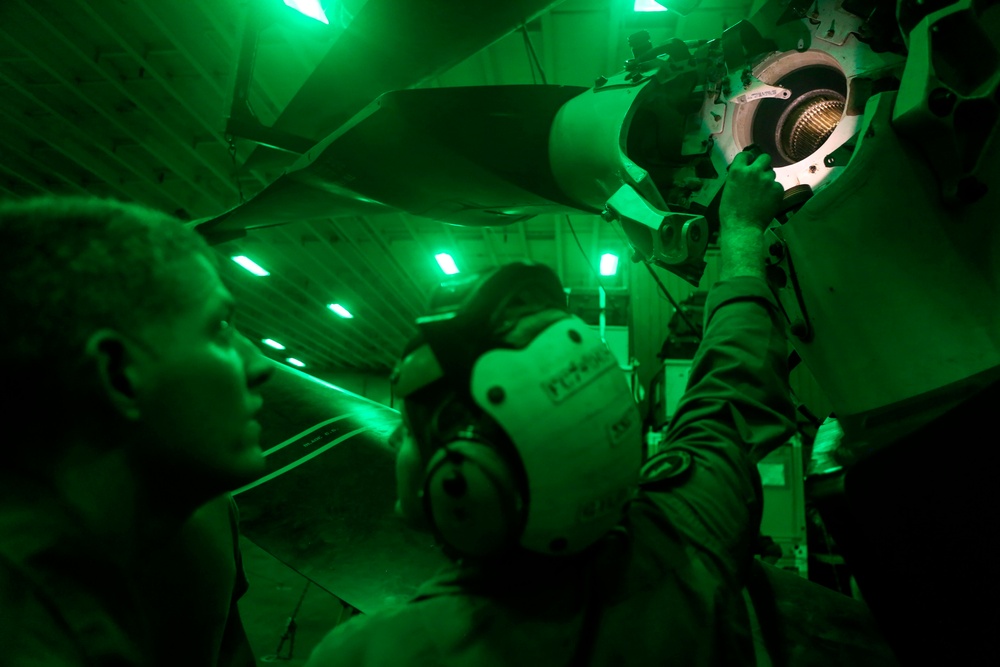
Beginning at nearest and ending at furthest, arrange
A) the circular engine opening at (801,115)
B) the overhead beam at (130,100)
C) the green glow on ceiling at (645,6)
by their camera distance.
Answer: the circular engine opening at (801,115)
the green glow on ceiling at (645,6)
the overhead beam at (130,100)

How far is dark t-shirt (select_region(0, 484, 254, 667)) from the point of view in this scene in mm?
849

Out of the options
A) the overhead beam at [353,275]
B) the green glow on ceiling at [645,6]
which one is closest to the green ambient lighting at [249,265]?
the overhead beam at [353,275]

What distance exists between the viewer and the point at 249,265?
834 cm

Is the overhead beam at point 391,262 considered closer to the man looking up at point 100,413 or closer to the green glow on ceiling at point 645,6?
the green glow on ceiling at point 645,6

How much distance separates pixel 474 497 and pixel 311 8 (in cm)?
278

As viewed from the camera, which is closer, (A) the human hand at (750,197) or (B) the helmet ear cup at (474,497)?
(B) the helmet ear cup at (474,497)

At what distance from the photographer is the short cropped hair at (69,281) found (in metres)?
0.84

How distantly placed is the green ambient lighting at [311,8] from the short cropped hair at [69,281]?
210cm

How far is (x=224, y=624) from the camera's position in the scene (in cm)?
134

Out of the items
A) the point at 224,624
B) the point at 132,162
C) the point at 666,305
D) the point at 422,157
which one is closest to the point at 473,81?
the point at 666,305

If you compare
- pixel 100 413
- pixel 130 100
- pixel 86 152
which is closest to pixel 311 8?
pixel 100 413

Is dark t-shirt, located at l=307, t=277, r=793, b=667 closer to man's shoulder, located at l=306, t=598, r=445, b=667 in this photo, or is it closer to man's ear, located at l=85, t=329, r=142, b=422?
man's shoulder, located at l=306, t=598, r=445, b=667

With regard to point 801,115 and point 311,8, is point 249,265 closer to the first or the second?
point 311,8

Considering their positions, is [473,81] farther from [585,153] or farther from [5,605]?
[5,605]
